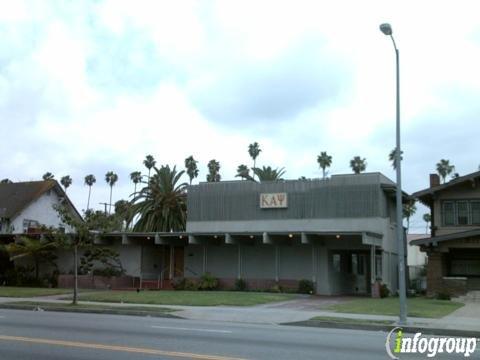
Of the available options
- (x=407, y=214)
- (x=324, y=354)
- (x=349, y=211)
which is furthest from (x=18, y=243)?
(x=407, y=214)

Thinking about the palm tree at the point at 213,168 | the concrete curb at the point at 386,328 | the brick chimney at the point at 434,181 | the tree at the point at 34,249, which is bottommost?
the concrete curb at the point at 386,328

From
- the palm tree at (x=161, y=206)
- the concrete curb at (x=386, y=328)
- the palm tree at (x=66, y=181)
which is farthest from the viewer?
the palm tree at (x=66, y=181)

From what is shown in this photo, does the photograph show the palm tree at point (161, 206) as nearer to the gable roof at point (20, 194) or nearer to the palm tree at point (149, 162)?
the gable roof at point (20, 194)

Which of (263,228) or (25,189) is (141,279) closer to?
(263,228)

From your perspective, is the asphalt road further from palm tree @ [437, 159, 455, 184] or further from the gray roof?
A: palm tree @ [437, 159, 455, 184]

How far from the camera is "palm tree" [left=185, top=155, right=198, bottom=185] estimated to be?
9375cm

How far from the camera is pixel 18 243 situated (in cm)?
3459

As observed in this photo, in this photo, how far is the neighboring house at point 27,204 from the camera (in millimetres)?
46906

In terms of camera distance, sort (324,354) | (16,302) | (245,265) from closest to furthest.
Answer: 1. (324,354)
2. (16,302)
3. (245,265)

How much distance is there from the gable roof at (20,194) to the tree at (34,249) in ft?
35.4

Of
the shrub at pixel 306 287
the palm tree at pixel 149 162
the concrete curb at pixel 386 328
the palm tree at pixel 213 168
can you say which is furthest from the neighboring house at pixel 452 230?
the palm tree at pixel 149 162

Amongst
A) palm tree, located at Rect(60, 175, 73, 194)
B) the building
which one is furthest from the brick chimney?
palm tree, located at Rect(60, 175, 73, 194)

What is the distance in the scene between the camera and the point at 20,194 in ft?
164

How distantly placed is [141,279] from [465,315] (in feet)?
65.2
